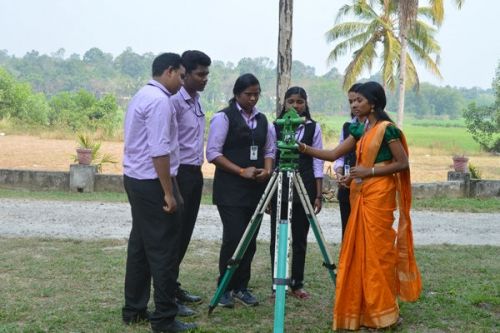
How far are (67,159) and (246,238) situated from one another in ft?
60.9

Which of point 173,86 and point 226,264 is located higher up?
point 173,86

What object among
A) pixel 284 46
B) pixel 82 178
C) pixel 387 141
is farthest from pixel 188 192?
pixel 82 178

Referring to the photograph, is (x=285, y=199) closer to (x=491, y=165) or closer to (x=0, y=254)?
(x=0, y=254)

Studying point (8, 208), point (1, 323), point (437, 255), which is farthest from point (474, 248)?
point (8, 208)

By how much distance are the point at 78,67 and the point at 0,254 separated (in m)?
89.4

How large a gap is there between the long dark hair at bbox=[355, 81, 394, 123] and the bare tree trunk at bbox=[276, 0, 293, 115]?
610 cm

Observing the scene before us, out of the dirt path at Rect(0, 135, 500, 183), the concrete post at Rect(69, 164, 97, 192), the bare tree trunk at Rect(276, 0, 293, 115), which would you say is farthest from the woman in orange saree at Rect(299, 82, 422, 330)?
the dirt path at Rect(0, 135, 500, 183)

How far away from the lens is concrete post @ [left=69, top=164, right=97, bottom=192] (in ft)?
44.2

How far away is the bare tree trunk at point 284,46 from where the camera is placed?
1101 centimetres

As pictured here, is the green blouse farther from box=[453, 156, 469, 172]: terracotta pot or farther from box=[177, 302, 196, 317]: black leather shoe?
box=[453, 156, 469, 172]: terracotta pot

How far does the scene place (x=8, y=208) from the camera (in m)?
11.2

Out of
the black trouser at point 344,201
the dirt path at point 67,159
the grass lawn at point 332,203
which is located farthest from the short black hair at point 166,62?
the dirt path at point 67,159

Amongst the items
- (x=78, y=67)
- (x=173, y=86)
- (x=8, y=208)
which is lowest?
(x=8, y=208)

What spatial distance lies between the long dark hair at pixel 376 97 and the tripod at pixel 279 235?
72cm
